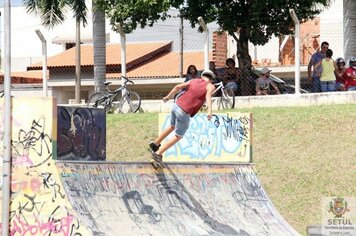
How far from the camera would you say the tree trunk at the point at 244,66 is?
22641 mm

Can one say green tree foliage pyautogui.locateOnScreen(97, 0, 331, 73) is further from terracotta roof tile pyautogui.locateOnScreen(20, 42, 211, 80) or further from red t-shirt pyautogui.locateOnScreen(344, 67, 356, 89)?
terracotta roof tile pyautogui.locateOnScreen(20, 42, 211, 80)

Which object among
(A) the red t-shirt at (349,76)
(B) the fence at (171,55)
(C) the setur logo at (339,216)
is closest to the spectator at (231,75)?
(A) the red t-shirt at (349,76)

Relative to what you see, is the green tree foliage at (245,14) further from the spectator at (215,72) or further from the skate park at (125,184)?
the skate park at (125,184)

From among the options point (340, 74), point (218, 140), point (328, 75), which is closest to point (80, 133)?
point (218, 140)

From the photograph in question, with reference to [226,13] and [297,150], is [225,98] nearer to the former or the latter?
[297,150]

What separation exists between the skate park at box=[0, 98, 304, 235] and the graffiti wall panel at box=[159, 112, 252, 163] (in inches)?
0.7

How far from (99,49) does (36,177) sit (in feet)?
49.6

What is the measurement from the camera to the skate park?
1181 cm

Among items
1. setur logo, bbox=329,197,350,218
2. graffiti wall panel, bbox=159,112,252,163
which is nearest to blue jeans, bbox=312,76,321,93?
graffiti wall panel, bbox=159,112,252,163

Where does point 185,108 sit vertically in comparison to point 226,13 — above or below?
below

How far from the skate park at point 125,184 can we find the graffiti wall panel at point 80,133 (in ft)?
0.05

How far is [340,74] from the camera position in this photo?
831 inches

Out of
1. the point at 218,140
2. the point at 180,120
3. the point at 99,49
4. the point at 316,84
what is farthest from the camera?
the point at 99,49

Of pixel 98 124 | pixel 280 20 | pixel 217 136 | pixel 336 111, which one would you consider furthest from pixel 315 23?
pixel 98 124
